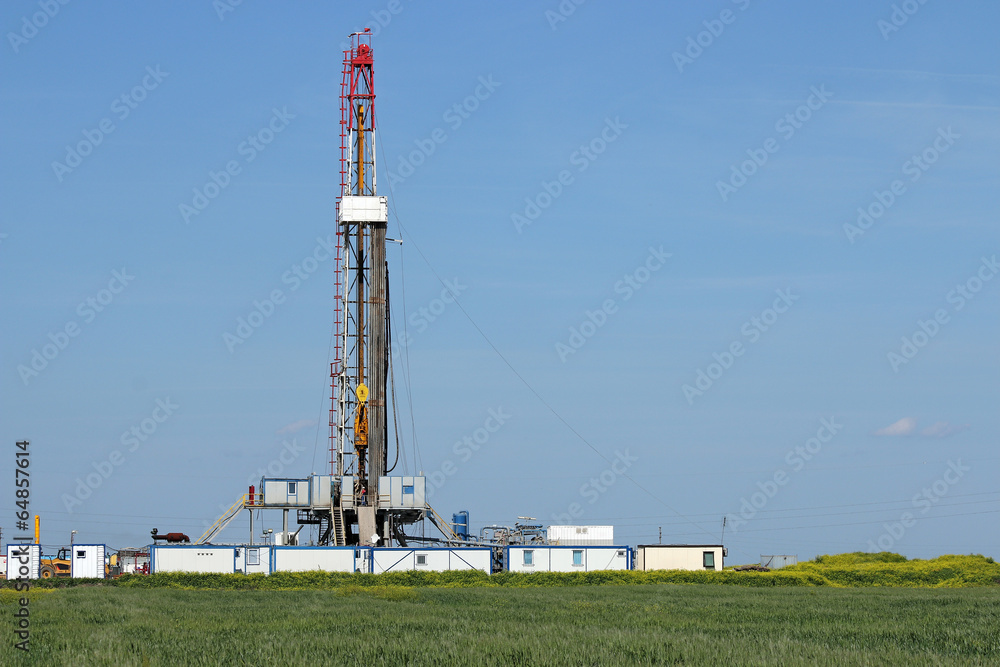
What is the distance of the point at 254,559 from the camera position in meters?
60.7

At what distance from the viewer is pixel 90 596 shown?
142 feet

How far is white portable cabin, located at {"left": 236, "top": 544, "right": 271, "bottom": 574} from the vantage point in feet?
198

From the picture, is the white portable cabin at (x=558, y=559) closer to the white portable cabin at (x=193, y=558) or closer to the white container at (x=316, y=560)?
the white container at (x=316, y=560)

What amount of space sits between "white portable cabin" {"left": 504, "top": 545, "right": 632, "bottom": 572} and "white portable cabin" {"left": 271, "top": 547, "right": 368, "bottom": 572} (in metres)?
8.93

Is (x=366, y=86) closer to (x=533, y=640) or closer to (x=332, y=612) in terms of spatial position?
(x=332, y=612)

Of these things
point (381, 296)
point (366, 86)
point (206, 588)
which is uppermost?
point (366, 86)

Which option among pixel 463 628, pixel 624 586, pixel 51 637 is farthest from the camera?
pixel 624 586

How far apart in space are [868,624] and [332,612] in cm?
1605

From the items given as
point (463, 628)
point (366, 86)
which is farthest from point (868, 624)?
point (366, 86)

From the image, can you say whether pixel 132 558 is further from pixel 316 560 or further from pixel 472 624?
pixel 472 624

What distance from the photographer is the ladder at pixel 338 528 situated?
62.5 m

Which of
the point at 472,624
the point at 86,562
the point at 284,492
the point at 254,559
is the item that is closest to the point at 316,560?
the point at 254,559

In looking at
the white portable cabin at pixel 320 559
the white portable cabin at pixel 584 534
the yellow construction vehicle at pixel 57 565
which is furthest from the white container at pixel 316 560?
the yellow construction vehicle at pixel 57 565

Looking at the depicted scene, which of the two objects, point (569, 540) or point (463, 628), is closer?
point (463, 628)
